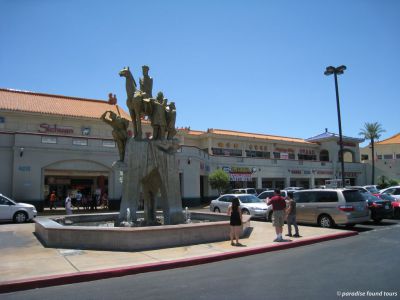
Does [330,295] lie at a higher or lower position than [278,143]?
lower

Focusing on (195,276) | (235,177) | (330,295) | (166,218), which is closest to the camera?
(330,295)

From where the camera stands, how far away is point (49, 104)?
37.7m

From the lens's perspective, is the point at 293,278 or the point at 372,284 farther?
the point at 293,278

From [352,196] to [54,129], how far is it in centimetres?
2894

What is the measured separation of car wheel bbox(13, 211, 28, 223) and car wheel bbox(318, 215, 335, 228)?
14.8 meters

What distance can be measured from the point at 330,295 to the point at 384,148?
216 feet

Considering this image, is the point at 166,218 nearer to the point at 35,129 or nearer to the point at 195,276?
the point at 195,276

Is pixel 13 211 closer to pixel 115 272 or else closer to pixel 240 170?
pixel 115 272

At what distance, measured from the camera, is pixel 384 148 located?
64.7 metres

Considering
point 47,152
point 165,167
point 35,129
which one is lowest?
point 165,167

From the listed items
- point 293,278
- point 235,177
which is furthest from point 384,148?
point 293,278

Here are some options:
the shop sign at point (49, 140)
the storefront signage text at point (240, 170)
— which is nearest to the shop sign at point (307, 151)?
the storefront signage text at point (240, 170)

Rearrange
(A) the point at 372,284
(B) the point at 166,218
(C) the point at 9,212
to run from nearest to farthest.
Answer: (A) the point at 372,284 → (B) the point at 166,218 → (C) the point at 9,212

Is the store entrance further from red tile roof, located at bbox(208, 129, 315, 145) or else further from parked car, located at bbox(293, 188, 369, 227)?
parked car, located at bbox(293, 188, 369, 227)
